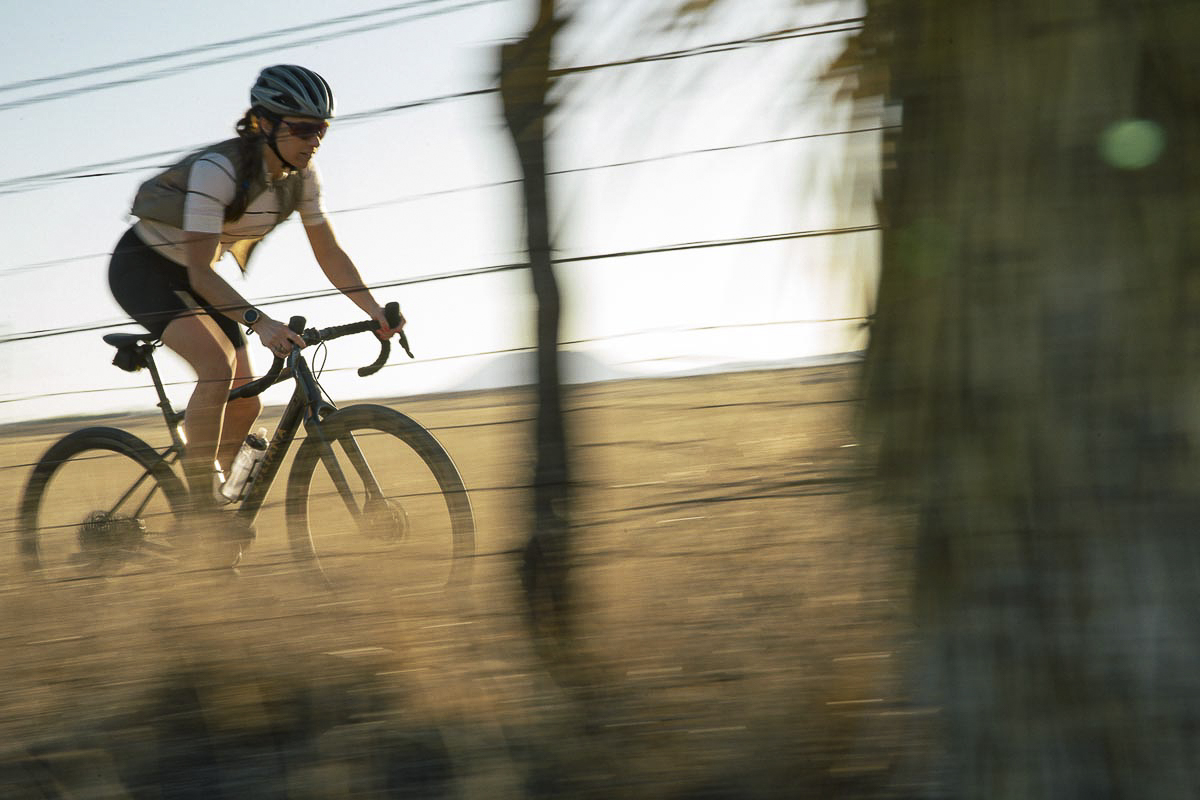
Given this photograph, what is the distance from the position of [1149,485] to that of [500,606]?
4.77 feet

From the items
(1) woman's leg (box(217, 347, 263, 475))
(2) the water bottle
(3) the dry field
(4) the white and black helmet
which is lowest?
(3) the dry field

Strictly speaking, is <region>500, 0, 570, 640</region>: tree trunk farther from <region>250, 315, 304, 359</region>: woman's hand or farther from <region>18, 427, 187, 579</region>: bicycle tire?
<region>18, 427, 187, 579</region>: bicycle tire

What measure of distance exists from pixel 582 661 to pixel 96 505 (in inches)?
84.4

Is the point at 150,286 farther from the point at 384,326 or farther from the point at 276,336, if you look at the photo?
the point at 384,326

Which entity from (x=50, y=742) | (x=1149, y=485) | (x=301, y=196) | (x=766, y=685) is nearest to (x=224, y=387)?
(x=301, y=196)

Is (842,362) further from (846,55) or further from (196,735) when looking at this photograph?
(196,735)

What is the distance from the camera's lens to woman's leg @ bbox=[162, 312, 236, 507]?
3246 millimetres

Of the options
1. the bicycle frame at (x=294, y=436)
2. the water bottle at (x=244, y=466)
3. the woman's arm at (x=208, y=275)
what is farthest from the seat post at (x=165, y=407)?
the woman's arm at (x=208, y=275)

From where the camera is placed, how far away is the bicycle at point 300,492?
10.0ft

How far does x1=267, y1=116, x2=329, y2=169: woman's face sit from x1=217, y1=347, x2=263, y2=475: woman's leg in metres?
0.72

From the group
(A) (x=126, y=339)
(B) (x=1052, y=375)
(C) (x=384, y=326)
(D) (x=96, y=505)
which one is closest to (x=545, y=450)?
(C) (x=384, y=326)

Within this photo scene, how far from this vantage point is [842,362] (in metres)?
2.20

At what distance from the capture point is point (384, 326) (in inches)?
121

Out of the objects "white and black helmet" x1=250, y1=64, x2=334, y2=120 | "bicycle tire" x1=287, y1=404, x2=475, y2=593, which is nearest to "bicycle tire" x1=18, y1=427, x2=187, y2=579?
"bicycle tire" x1=287, y1=404, x2=475, y2=593
